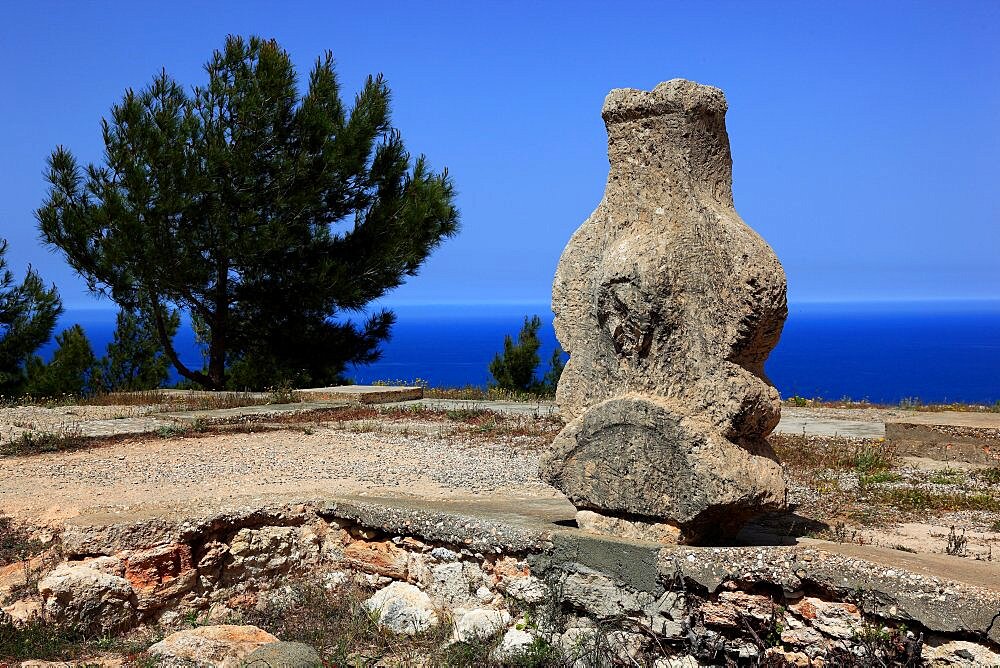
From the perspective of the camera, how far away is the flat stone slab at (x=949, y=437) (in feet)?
35.6

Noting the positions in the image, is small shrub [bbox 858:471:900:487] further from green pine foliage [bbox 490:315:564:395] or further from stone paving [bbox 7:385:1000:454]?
green pine foliage [bbox 490:315:564:395]

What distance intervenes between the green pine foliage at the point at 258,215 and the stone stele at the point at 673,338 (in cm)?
1388

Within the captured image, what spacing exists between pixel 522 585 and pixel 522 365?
17.5 metres

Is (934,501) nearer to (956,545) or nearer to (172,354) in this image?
(956,545)

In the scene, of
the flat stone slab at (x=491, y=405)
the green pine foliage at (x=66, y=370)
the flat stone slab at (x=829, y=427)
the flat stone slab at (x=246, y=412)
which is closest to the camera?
the flat stone slab at (x=829, y=427)

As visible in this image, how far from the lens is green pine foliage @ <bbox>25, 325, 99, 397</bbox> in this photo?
2048cm

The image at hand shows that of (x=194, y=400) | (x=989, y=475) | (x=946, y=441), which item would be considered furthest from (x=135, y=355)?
(x=989, y=475)

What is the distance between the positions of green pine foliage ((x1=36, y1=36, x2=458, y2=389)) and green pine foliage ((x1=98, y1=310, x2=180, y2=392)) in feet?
6.05

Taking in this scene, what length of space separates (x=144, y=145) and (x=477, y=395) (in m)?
8.49

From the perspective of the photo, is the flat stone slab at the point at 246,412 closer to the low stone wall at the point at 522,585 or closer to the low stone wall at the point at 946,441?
the low stone wall at the point at 522,585

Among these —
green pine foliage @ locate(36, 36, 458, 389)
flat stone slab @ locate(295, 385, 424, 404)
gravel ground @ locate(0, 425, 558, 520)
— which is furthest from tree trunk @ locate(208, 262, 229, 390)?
gravel ground @ locate(0, 425, 558, 520)

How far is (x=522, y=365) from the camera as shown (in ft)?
76.0

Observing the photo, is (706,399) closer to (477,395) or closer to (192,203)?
(477,395)

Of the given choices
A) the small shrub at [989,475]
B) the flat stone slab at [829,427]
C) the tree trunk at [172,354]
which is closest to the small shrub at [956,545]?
the small shrub at [989,475]
